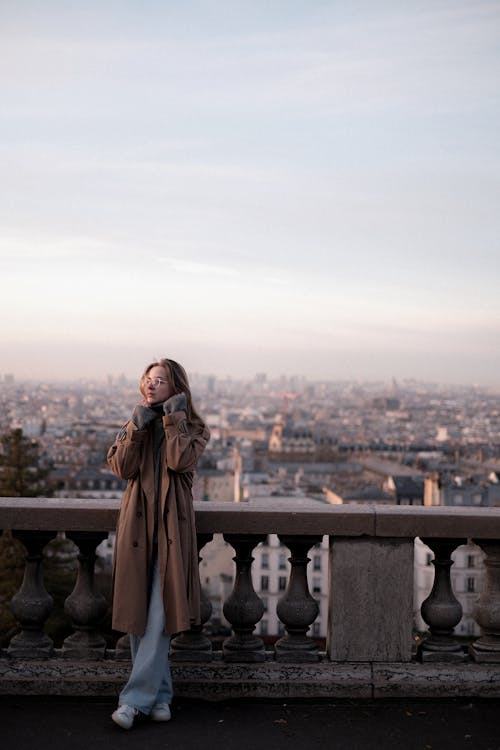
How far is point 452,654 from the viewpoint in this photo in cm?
546

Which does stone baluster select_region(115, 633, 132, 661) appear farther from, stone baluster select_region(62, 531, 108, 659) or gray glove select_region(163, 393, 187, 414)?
gray glove select_region(163, 393, 187, 414)

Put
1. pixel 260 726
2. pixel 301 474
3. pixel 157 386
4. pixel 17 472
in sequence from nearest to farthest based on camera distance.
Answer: pixel 260 726, pixel 157 386, pixel 17 472, pixel 301 474

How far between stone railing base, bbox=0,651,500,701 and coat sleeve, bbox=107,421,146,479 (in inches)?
43.9

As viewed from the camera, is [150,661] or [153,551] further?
[153,551]

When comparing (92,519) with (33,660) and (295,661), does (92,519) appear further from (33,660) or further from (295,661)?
(295,661)

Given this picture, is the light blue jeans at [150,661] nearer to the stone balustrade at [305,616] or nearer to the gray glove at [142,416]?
the stone balustrade at [305,616]

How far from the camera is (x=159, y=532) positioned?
4.96 m

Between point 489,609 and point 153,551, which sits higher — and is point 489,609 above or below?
below

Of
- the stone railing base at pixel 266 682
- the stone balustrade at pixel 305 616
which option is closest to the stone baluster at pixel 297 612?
the stone balustrade at pixel 305 616

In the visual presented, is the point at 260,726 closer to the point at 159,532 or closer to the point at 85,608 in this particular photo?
the point at 159,532

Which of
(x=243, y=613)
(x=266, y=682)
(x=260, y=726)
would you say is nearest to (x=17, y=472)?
(x=243, y=613)

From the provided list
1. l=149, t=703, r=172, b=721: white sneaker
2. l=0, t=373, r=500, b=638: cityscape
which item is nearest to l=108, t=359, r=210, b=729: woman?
l=149, t=703, r=172, b=721: white sneaker

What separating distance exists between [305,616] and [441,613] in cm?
72

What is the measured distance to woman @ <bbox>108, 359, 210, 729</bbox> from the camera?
492 centimetres
